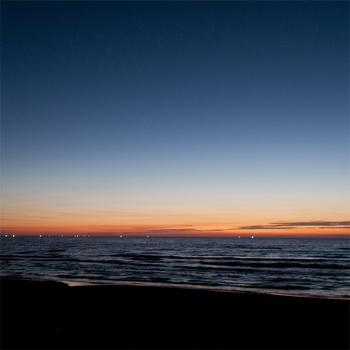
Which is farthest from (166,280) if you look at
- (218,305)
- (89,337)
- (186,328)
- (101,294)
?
(89,337)

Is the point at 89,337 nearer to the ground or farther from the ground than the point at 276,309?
farther from the ground

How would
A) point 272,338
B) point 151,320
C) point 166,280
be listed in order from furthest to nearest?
1. point 166,280
2. point 151,320
3. point 272,338

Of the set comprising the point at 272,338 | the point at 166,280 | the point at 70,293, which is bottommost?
the point at 166,280

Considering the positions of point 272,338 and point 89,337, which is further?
point 272,338

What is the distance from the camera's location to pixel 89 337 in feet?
24.7

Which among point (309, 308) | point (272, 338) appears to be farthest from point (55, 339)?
point (309, 308)

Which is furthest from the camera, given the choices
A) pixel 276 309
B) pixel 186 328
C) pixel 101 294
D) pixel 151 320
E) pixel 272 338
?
pixel 101 294

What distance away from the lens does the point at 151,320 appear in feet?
31.4

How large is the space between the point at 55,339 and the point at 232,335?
5.06 meters

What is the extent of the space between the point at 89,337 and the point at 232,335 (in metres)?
4.21

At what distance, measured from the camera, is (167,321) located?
961 centimetres

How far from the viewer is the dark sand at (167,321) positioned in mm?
7434

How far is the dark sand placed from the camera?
7.43 metres

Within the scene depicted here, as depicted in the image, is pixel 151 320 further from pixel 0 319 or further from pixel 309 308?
pixel 309 308
